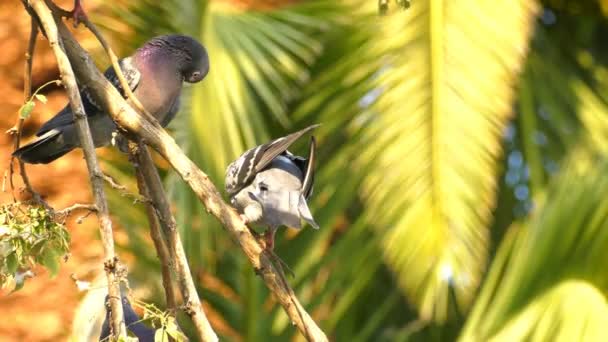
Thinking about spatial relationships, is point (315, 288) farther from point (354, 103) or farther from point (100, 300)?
point (100, 300)

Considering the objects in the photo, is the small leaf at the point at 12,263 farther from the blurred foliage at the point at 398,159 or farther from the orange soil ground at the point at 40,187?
the orange soil ground at the point at 40,187

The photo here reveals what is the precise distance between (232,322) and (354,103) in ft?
3.98

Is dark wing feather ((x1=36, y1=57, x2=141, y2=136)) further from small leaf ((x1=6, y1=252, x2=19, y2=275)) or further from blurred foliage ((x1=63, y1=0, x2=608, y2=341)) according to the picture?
blurred foliage ((x1=63, y1=0, x2=608, y2=341))

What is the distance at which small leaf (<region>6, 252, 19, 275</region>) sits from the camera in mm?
2094

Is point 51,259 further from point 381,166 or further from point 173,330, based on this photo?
point 381,166

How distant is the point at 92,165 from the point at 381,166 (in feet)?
10.4

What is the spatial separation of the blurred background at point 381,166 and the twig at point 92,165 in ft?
7.18

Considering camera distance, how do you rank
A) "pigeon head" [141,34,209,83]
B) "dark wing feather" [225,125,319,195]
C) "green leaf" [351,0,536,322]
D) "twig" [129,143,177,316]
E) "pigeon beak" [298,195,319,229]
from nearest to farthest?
1. "twig" [129,143,177,316]
2. "pigeon beak" [298,195,319,229]
3. "dark wing feather" [225,125,319,195]
4. "pigeon head" [141,34,209,83]
5. "green leaf" [351,0,536,322]

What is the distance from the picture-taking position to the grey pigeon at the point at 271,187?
275 cm

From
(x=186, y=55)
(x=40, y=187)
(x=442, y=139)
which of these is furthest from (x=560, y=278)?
(x=40, y=187)

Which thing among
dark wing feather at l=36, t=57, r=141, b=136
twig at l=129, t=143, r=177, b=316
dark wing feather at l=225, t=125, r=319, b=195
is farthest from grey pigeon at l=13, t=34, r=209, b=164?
twig at l=129, t=143, r=177, b=316

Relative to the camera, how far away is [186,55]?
10.6 ft

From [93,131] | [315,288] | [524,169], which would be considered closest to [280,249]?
[315,288]


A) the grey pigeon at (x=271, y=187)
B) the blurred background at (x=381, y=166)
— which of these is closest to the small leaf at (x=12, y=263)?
the grey pigeon at (x=271, y=187)
